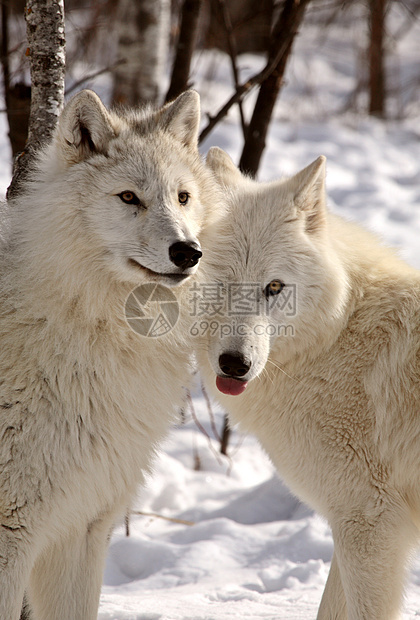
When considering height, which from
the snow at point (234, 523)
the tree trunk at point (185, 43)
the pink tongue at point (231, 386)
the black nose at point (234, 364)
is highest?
the tree trunk at point (185, 43)

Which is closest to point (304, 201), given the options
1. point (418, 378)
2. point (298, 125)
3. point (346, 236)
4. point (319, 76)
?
point (346, 236)

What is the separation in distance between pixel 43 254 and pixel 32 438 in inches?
29.1

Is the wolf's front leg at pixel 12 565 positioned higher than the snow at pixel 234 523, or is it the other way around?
the wolf's front leg at pixel 12 565

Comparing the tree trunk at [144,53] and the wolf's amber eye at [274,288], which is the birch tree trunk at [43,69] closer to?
the wolf's amber eye at [274,288]

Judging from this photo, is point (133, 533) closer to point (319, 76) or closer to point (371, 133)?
point (371, 133)

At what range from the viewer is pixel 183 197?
2.62 meters

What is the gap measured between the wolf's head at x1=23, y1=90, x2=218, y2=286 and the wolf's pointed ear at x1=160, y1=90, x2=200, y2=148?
0.56 feet

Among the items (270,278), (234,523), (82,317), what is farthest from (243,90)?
(234,523)

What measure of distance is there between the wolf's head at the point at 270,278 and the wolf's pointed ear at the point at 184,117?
16.1 inches

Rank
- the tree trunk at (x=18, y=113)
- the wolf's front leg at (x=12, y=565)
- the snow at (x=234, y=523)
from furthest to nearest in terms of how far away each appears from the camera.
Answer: the tree trunk at (x=18, y=113) → the snow at (x=234, y=523) → the wolf's front leg at (x=12, y=565)

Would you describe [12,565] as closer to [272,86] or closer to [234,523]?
[234,523]

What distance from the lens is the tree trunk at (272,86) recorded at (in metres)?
4.87

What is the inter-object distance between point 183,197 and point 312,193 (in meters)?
0.80

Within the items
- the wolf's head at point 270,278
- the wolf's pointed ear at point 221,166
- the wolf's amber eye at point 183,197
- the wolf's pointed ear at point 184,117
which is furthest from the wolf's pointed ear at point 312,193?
the wolf's amber eye at point 183,197
